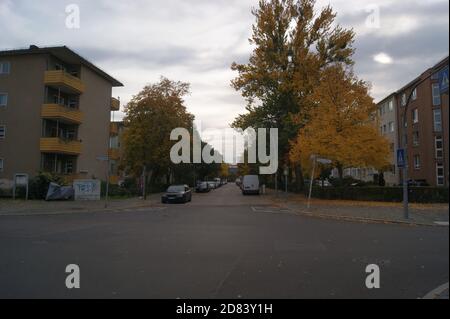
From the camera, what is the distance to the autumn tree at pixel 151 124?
4175cm

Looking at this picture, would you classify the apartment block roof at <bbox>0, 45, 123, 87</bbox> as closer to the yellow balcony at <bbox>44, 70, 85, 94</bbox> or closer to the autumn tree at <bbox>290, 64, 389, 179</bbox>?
the yellow balcony at <bbox>44, 70, 85, 94</bbox>

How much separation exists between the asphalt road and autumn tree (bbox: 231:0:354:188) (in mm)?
20642

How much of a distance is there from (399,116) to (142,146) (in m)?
35.9

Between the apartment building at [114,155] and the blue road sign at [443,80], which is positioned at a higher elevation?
the apartment building at [114,155]

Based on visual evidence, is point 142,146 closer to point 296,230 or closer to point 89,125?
point 89,125

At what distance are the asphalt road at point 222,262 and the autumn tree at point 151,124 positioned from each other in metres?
27.7

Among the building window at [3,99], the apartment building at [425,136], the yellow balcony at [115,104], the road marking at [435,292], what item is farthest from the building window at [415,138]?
the road marking at [435,292]

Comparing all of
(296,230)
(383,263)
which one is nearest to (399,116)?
(296,230)

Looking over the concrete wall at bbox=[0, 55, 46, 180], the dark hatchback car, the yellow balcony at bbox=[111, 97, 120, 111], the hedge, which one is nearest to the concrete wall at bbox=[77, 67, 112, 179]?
the yellow balcony at bbox=[111, 97, 120, 111]

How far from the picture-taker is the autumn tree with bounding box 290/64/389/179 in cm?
2834

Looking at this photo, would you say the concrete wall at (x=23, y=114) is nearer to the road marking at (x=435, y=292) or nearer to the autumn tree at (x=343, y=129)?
the autumn tree at (x=343, y=129)

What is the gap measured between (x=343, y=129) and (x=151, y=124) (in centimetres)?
2020

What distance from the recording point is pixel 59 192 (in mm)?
31391

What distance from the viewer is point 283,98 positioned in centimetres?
3484
